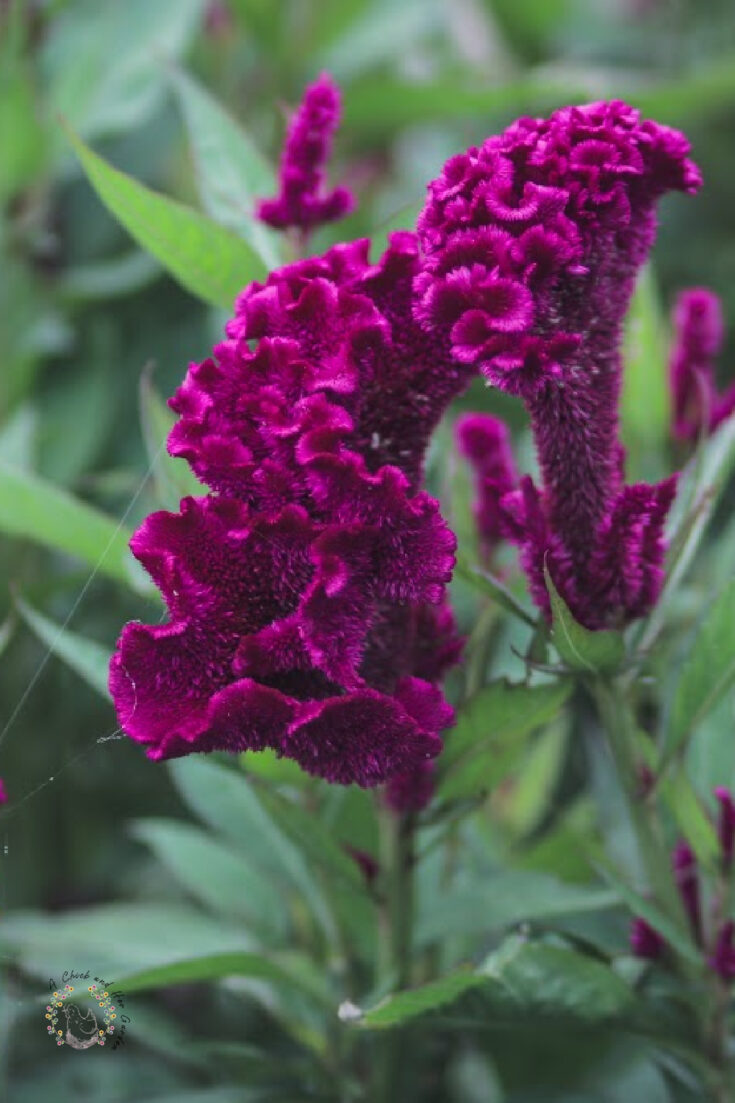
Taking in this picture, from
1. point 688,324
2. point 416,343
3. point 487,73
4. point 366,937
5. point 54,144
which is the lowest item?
point 366,937

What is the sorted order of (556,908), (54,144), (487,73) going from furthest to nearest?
1. (487,73)
2. (54,144)
3. (556,908)

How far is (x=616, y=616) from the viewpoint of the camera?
639mm

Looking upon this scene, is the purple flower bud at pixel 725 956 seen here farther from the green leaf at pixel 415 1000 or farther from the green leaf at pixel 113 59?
the green leaf at pixel 113 59

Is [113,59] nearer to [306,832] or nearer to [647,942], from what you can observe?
[306,832]

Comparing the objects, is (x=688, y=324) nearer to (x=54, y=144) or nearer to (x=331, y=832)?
(x=331, y=832)

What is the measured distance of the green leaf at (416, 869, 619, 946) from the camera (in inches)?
29.6

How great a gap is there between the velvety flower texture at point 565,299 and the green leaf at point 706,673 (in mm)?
65

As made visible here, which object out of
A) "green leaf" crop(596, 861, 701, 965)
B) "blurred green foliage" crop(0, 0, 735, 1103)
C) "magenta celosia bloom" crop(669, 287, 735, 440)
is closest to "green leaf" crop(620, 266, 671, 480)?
"blurred green foliage" crop(0, 0, 735, 1103)

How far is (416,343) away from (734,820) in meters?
0.34

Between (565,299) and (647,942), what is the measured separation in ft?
1.30

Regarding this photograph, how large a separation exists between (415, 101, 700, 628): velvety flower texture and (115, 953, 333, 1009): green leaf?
0.96ft

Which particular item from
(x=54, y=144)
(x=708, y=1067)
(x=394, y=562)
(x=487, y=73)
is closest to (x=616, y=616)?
(x=394, y=562)

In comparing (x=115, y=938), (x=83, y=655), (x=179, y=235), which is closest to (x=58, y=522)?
(x=83, y=655)

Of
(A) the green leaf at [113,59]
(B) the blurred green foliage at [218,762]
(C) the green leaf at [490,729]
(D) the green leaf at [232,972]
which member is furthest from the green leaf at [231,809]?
(A) the green leaf at [113,59]
